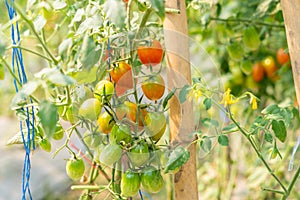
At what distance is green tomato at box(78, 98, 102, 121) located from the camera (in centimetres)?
100

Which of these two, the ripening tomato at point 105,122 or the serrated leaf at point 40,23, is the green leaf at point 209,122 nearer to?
the ripening tomato at point 105,122

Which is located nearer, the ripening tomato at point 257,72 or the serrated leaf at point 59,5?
the serrated leaf at point 59,5

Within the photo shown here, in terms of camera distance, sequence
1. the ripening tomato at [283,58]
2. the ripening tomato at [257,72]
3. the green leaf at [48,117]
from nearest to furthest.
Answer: the green leaf at [48,117] < the ripening tomato at [283,58] < the ripening tomato at [257,72]

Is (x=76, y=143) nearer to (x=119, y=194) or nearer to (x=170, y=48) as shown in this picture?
(x=119, y=194)

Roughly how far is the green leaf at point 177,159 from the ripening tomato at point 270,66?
1.17m

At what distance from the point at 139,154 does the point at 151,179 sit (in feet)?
0.18

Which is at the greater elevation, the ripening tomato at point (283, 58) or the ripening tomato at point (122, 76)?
the ripening tomato at point (283, 58)

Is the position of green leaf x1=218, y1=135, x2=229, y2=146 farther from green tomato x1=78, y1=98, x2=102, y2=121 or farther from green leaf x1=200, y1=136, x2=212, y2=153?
green tomato x1=78, y1=98, x2=102, y2=121

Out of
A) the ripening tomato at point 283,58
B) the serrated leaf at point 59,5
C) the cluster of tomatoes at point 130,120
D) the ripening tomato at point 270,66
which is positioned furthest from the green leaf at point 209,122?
the ripening tomato at point 270,66

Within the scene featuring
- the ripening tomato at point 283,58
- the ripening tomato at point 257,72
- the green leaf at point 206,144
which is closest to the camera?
the green leaf at point 206,144

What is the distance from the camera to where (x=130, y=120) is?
1.03m

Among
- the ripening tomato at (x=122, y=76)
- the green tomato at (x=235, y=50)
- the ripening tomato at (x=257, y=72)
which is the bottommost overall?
the ripening tomato at (x=122, y=76)

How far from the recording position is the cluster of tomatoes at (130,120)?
1.00 metres

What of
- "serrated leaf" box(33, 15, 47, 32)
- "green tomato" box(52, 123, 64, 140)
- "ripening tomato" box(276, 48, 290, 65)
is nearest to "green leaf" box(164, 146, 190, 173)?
"green tomato" box(52, 123, 64, 140)
